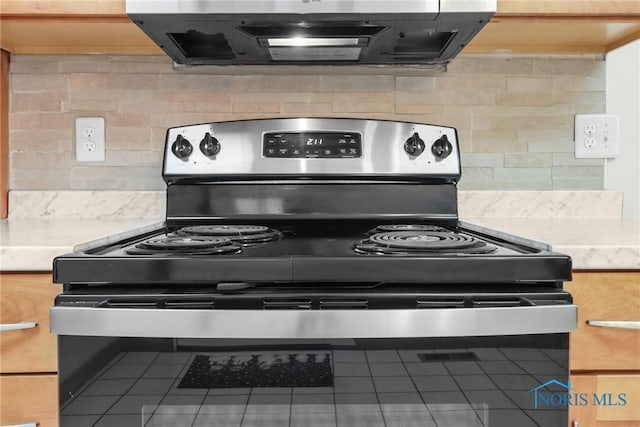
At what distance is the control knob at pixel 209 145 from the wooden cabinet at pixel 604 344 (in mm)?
896

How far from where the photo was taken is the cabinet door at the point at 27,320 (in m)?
0.96

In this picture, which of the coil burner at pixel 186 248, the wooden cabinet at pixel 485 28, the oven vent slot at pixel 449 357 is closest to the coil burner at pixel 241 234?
the coil burner at pixel 186 248

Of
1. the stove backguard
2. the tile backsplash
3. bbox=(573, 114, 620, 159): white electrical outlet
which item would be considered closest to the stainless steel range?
the stove backguard

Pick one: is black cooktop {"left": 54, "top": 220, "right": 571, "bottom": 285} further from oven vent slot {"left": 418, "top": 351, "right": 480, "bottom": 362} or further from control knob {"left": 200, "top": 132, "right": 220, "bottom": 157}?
control knob {"left": 200, "top": 132, "right": 220, "bottom": 157}

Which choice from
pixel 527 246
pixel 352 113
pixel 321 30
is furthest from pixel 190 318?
pixel 352 113

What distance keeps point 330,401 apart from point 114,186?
1.05 meters

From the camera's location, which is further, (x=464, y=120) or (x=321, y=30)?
(x=464, y=120)

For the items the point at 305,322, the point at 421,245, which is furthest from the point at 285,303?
the point at 421,245

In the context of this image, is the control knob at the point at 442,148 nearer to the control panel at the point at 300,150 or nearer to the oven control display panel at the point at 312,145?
the control panel at the point at 300,150

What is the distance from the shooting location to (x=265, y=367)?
0.86m

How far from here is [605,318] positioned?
0.98m

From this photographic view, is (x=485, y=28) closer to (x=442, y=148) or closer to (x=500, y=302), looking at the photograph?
(x=442, y=148)

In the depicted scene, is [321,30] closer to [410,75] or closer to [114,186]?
[410,75]

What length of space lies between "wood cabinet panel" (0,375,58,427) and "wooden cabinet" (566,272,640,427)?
93cm
